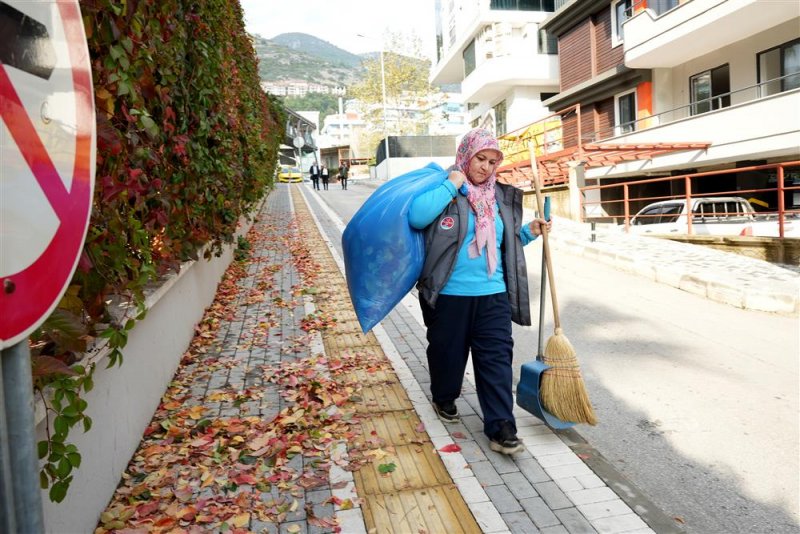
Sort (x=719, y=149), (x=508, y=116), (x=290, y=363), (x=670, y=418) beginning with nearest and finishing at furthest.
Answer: (x=670, y=418) < (x=290, y=363) < (x=719, y=149) < (x=508, y=116)

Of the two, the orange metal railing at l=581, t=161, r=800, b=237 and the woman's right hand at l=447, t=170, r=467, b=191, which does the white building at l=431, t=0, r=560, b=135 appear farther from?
the woman's right hand at l=447, t=170, r=467, b=191

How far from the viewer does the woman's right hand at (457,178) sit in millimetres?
3898

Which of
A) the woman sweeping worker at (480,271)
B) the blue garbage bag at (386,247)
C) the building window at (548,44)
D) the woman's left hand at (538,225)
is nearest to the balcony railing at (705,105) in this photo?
the building window at (548,44)

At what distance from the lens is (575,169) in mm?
20312

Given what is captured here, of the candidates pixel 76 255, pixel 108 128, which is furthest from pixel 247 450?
pixel 76 255

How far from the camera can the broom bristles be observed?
3.95 metres

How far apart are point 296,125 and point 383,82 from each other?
894 inches

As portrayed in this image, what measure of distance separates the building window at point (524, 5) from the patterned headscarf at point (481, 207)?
35018 millimetres

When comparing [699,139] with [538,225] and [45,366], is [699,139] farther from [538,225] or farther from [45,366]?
[45,366]

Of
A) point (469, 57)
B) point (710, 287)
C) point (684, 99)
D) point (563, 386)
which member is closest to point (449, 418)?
point (563, 386)

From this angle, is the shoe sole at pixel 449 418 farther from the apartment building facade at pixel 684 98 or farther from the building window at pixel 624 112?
the building window at pixel 624 112

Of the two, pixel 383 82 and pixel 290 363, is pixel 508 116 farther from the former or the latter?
pixel 290 363

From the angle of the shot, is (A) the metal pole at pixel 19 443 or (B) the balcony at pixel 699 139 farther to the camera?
(B) the balcony at pixel 699 139

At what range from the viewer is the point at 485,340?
4.08 metres
